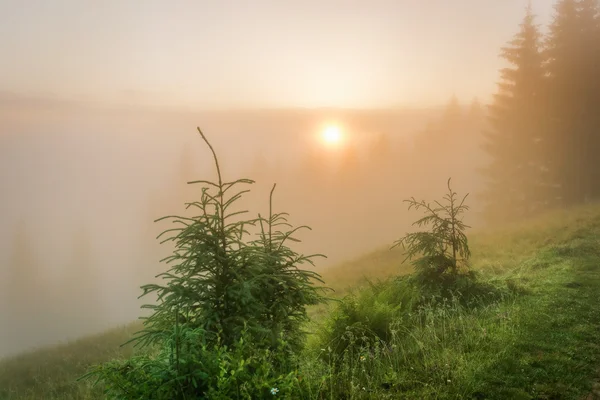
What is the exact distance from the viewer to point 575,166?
30.0 meters

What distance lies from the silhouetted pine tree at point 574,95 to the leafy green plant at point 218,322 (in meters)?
32.2

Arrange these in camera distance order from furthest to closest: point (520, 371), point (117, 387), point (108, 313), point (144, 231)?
1. point (144, 231)
2. point (108, 313)
3. point (520, 371)
4. point (117, 387)

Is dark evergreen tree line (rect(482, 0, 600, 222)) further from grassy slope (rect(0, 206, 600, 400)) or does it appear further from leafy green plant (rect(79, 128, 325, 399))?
leafy green plant (rect(79, 128, 325, 399))

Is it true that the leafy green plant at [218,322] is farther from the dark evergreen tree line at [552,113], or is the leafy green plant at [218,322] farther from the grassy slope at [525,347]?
the dark evergreen tree line at [552,113]

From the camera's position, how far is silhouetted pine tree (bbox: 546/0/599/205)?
29188 millimetres

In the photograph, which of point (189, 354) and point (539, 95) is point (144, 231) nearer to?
point (539, 95)

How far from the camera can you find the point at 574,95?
29.6m

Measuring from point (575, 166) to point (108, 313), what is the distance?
6612cm

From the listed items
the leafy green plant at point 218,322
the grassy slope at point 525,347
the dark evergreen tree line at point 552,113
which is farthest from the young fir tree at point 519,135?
the leafy green plant at point 218,322

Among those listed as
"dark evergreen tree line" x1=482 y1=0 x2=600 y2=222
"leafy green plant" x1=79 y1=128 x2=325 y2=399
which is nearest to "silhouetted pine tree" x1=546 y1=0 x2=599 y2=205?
"dark evergreen tree line" x1=482 y1=0 x2=600 y2=222

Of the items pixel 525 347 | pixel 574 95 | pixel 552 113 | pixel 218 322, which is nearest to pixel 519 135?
pixel 552 113

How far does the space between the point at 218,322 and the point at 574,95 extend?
34177 millimetres

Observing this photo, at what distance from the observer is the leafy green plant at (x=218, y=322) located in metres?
3.77

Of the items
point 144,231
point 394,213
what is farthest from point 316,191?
point 144,231
